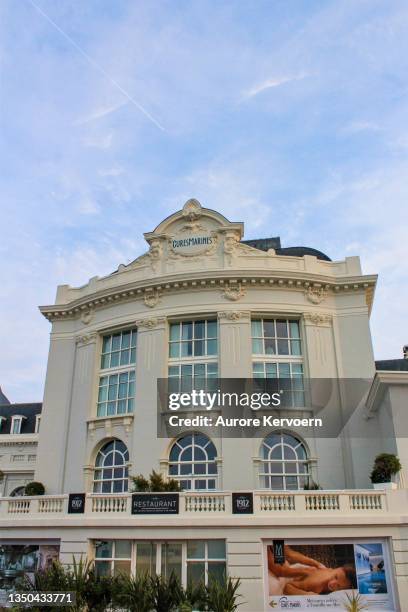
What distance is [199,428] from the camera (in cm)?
2456

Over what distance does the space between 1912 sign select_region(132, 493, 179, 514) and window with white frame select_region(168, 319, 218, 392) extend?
315 inches

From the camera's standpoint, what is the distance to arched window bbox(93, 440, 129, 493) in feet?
82.5

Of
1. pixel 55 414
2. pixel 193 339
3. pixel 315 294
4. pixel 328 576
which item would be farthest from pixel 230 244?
pixel 328 576

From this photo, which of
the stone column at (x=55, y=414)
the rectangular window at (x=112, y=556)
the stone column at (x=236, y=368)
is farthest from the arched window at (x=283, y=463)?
the stone column at (x=55, y=414)

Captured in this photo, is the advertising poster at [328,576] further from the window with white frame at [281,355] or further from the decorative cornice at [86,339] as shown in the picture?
the decorative cornice at [86,339]

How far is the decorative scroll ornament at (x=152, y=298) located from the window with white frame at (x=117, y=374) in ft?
5.98

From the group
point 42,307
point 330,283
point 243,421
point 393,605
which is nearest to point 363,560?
point 393,605

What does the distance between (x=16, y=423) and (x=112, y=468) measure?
57.1 ft

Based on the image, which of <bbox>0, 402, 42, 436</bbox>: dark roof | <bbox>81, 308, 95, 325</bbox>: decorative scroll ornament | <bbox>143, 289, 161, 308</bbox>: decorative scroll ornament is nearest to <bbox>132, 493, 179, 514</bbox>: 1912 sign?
<bbox>143, 289, 161, 308</bbox>: decorative scroll ornament

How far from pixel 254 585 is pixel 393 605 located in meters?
4.10

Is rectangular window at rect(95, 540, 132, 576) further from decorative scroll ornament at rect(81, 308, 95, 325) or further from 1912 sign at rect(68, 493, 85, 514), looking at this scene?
decorative scroll ornament at rect(81, 308, 95, 325)

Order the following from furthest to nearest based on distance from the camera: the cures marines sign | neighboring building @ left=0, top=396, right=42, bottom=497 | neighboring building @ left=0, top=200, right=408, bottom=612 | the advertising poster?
neighboring building @ left=0, top=396, right=42, bottom=497, the cures marines sign, neighboring building @ left=0, top=200, right=408, bottom=612, the advertising poster

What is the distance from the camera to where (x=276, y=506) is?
1731 centimetres

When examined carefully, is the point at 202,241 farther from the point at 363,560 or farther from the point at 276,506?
the point at 363,560
